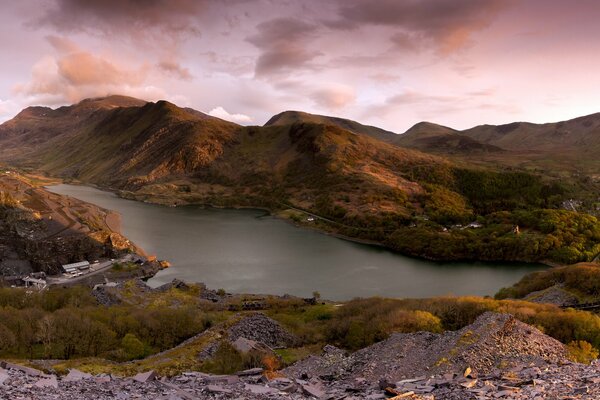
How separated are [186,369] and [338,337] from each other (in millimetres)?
15933

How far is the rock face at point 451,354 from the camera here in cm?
2753

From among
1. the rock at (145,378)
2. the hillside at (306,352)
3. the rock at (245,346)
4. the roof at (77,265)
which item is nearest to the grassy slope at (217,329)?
the hillside at (306,352)

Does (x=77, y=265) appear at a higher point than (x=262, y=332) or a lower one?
lower

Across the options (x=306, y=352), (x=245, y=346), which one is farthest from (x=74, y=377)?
(x=306, y=352)

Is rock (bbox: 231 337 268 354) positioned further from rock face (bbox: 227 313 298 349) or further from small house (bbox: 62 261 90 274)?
small house (bbox: 62 261 90 274)

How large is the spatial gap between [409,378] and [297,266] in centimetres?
8029

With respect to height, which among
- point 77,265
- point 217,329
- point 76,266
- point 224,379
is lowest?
point 76,266

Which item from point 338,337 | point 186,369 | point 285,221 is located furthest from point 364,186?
point 186,369

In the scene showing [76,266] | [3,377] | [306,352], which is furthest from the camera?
[76,266]

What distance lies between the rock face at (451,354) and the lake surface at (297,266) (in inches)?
2005

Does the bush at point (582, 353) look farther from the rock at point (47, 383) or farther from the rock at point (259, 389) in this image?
the rock at point (47, 383)

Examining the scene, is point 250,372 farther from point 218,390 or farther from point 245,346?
point 245,346

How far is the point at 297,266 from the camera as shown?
106 m

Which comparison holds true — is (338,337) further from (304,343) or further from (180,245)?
(180,245)
